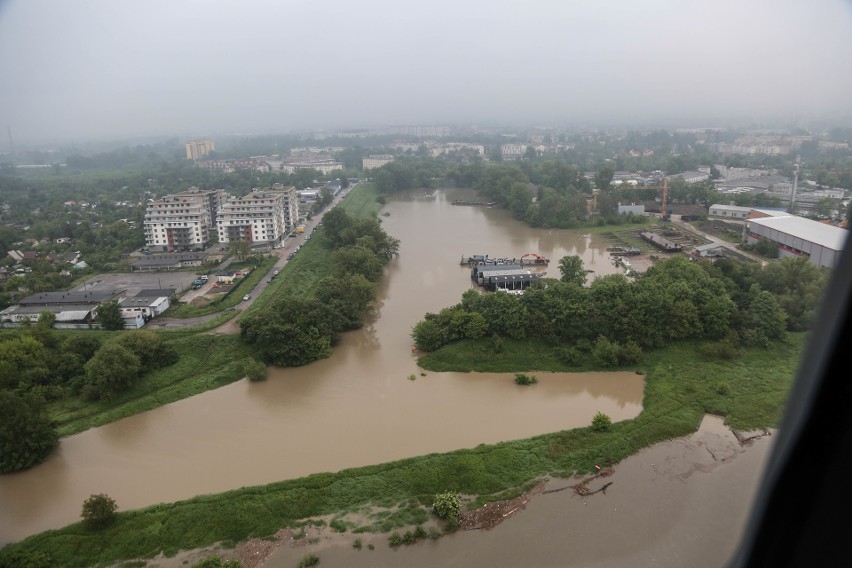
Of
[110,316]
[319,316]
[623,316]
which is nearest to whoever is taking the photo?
[623,316]

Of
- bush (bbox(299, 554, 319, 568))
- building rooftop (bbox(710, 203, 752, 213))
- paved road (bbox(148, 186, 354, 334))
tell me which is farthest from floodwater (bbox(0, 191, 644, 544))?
building rooftop (bbox(710, 203, 752, 213))

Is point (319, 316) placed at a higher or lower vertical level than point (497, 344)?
higher

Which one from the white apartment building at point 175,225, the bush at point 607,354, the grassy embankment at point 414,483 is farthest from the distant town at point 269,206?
the bush at point 607,354

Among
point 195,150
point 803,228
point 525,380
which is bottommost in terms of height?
point 525,380

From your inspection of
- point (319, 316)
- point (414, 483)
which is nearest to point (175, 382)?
point (319, 316)

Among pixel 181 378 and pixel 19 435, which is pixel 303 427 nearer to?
pixel 181 378

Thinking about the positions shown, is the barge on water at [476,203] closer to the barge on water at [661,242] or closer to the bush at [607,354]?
the barge on water at [661,242]

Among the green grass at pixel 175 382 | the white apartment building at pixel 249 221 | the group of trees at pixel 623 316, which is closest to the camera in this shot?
the green grass at pixel 175 382

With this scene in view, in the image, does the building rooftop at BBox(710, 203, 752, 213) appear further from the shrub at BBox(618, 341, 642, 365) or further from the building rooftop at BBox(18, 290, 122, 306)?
the building rooftop at BBox(18, 290, 122, 306)
